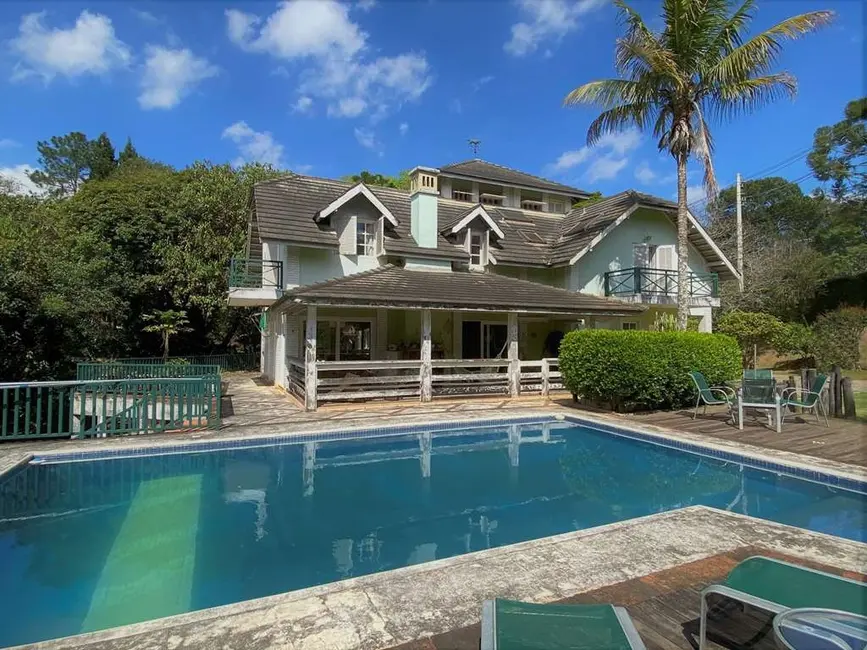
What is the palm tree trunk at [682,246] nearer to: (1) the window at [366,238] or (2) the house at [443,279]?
(2) the house at [443,279]

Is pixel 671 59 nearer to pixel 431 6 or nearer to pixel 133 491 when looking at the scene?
pixel 431 6

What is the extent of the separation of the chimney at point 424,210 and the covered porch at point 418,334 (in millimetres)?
2398

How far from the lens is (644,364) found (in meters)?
13.3

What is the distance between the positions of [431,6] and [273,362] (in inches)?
616

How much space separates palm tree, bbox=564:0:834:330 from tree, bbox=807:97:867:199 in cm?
2024

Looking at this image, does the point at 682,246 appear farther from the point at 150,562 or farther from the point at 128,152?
the point at 128,152

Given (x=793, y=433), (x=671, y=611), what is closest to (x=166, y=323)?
(x=793, y=433)

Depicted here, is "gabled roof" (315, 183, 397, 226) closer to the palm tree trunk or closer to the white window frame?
the white window frame

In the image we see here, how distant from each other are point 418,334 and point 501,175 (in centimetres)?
1084

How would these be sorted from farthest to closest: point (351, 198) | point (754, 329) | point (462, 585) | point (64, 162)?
1. point (64, 162)
2. point (754, 329)
3. point (351, 198)
4. point (462, 585)

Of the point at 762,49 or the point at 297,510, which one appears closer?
the point at 297,510

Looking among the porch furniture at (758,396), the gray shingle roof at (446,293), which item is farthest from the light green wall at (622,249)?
the porch furniture at (758,396)

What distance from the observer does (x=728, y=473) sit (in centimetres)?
877

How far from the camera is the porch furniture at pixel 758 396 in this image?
11148 mm
